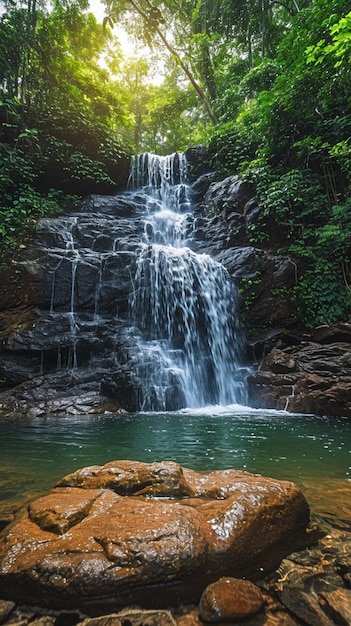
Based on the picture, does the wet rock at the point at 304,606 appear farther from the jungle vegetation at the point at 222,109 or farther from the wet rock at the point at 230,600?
the jungle vegetation at the point at 222,109

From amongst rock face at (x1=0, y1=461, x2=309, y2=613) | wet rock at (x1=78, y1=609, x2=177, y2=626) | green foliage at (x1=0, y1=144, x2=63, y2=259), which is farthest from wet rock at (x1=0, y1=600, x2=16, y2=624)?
→ green foliage at (x1=0, y1=144, x2=63, y2=259)

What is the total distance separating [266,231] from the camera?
12.1 metres

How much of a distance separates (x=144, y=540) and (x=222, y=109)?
72.8ft

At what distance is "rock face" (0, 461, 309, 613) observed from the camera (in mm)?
1477

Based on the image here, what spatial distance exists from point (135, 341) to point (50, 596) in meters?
8.58

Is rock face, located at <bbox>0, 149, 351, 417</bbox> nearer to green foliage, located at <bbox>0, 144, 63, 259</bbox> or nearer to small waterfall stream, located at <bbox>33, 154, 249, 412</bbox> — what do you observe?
small waterfall stream, located at <bbox>33, 154, 249, 412</bbox>

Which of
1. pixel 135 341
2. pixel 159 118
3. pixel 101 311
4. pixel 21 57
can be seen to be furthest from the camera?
pixel 159 118

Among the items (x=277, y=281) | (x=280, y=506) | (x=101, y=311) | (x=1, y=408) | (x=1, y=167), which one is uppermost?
(x=1, y=167)

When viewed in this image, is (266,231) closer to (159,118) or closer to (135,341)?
(135,341)

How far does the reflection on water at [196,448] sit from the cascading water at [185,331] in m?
1.73

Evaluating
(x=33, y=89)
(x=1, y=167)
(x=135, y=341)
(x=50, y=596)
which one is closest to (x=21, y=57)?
(x=33, y=89)

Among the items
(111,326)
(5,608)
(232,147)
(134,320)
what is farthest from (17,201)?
(5,608)

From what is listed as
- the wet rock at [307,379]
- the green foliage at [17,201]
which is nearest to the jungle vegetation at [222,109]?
the green foliage at [17,201]

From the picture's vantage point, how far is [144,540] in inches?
64.9
